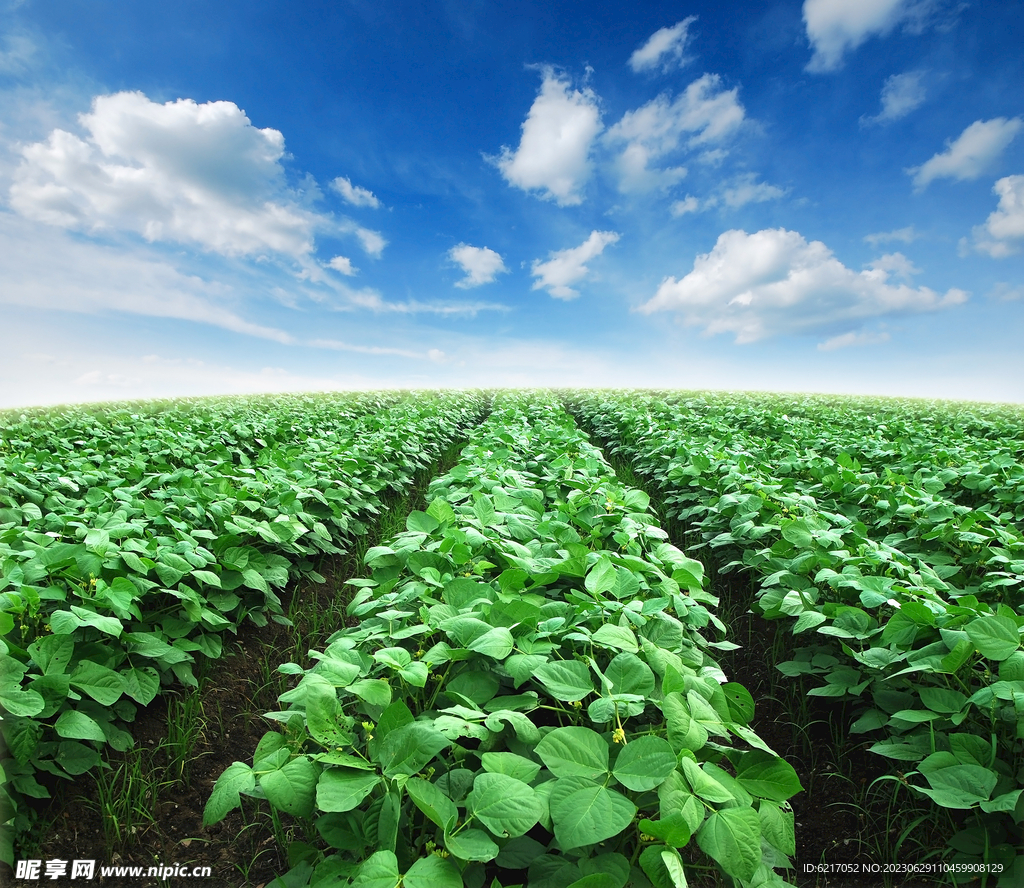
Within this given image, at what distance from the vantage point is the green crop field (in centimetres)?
120

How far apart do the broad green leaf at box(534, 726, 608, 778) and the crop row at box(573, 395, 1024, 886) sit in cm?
110

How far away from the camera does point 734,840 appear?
3.72 feet

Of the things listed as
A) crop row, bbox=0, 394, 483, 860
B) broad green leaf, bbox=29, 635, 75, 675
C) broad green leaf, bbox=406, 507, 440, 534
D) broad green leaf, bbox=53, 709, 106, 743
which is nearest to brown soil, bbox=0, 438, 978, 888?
crop row, bbox=0, 394, 483, 860

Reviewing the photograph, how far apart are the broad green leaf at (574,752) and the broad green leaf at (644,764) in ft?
0.13

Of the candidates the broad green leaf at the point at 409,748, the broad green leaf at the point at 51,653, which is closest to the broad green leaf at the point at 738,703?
the broad green leaf at the point at 409,748

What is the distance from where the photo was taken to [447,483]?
427cm

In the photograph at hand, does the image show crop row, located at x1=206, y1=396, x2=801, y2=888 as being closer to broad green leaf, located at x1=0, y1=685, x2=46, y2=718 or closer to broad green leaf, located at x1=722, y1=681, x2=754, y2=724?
broad green leaf, located at x1=722, y1=681, x2=754, y2=724

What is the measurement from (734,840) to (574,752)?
362mm

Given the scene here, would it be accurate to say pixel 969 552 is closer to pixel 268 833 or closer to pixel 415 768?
pixel 415 768

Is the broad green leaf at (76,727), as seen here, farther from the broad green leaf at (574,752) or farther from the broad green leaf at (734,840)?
the broad green leaf at (734,840)

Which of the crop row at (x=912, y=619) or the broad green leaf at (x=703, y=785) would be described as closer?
the broad green leaf at (x=703, y=785)

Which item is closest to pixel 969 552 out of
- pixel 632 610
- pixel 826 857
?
pixel 826 857

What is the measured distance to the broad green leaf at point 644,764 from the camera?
114 cm

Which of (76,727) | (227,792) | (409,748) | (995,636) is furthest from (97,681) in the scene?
(995,636)
